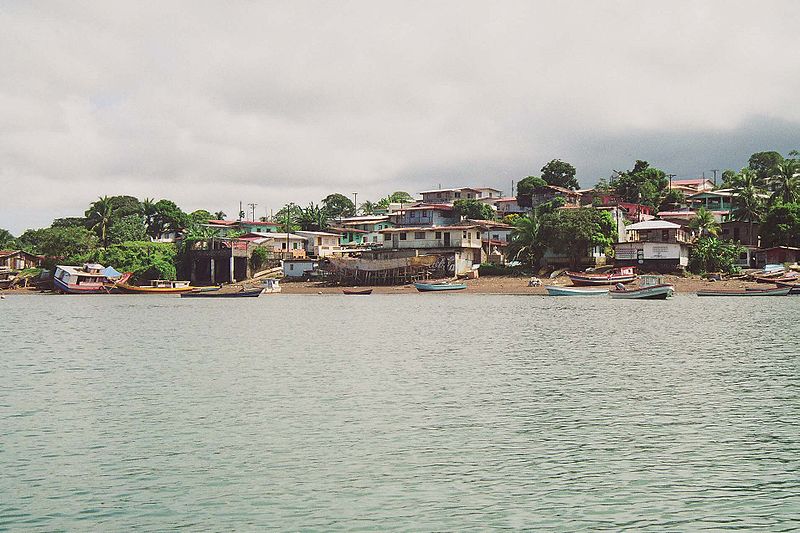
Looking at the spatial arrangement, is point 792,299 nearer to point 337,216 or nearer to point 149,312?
point 149,312

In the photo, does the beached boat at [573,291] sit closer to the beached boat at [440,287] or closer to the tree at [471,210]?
the beached boat at [440,287]

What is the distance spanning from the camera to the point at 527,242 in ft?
284

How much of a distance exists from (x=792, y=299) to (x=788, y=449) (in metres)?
60.1

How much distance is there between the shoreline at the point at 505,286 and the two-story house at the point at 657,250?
248 centimetres

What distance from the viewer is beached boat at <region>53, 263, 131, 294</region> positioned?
9669 cm

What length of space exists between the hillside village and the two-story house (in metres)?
0.11

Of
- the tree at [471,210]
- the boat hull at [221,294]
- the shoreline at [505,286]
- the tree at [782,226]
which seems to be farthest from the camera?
the tree at [471,210]

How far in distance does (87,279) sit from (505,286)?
52909 mm

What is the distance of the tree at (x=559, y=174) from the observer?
141500 millimetres

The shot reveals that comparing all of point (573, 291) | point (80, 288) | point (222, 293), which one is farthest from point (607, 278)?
point (80, 288)

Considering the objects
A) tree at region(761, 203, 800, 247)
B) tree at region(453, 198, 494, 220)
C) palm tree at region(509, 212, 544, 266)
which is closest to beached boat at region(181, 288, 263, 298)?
palm tree at region(509, 212, 544, 266)

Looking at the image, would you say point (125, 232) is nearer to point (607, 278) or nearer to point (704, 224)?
point (607, 278)

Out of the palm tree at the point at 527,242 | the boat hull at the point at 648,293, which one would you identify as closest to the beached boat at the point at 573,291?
the boat hull at the point at 648,293

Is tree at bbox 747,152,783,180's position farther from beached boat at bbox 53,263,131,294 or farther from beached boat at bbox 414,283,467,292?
beached boat at bbox 53,263,131,294
